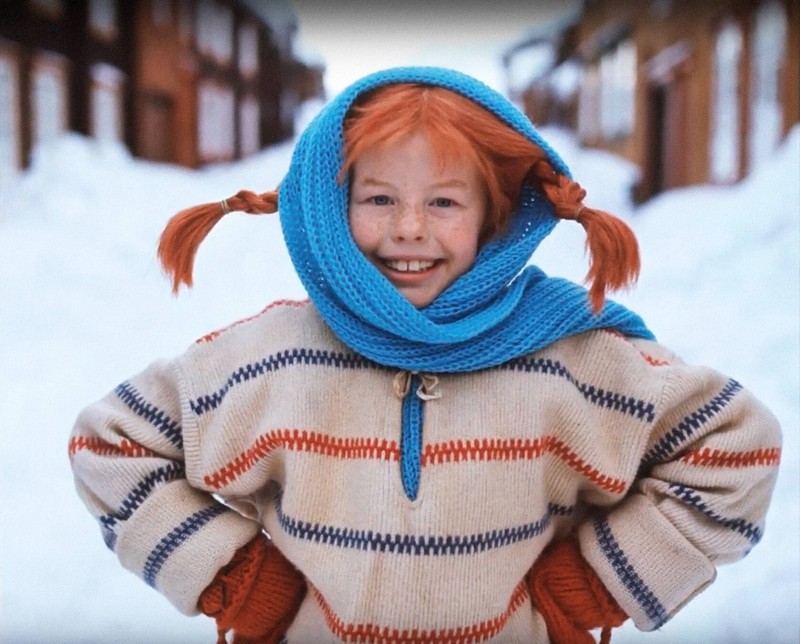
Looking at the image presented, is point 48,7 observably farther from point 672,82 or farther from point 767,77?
point 767,77

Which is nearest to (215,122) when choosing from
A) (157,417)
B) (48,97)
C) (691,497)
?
(48,97)

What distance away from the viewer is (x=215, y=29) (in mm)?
1583

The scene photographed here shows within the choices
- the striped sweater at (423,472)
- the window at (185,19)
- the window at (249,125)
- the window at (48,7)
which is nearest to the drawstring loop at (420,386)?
the striped sweater at (423,472)

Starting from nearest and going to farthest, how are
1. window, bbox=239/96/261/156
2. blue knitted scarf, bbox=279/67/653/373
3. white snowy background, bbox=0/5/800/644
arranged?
blue knitted scarf, bbox=279/67/653/373 < white snowy background, bbox=0/5/800/644 < window, bbox=239/96/261/156

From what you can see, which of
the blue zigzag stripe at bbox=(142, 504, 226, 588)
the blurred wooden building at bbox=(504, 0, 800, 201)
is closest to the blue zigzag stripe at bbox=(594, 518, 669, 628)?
the blue zigzag stripe at bbox=(142, 504, 226, 588)

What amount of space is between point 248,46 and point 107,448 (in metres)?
0.91

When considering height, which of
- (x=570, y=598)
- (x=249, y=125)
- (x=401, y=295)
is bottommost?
(x=570, y=598)

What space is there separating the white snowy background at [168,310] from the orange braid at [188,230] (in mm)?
571

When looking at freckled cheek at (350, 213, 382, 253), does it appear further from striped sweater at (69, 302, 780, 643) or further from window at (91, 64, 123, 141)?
window at (91, 64, 123, 141)

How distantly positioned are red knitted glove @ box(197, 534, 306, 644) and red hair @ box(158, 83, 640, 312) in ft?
1.07

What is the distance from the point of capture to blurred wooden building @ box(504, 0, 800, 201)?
1.53m

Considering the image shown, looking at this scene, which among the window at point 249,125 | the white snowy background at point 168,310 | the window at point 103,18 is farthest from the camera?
the window at point 249,125

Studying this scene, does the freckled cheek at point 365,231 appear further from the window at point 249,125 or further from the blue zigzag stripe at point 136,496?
the window at point 249,125

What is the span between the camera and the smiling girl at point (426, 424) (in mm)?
889
